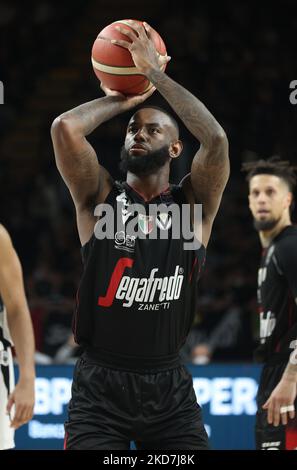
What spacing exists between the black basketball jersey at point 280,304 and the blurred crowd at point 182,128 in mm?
3079

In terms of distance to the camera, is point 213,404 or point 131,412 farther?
point 213,404

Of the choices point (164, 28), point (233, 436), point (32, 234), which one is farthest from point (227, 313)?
point (164, 28)

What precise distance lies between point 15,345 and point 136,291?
71cm

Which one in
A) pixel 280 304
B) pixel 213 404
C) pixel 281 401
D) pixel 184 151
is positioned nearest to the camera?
pixel 281 401

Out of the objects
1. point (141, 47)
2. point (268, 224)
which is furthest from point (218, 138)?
point (268, 224)

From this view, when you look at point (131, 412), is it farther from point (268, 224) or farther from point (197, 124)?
point (268, 224)

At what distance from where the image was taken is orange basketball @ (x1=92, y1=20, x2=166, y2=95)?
4.62m

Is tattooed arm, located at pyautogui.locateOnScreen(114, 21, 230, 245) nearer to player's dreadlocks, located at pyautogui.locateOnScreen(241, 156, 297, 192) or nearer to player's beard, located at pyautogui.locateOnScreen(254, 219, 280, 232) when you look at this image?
player's beard, located at pyautogui.locateOnScreen(254, 219, 280, 232)

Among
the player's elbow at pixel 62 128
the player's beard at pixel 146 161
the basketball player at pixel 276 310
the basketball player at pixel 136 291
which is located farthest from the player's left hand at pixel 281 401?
the player's elbow at pixel 62 128

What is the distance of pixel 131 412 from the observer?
427 centimetres

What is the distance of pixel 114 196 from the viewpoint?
458 cm

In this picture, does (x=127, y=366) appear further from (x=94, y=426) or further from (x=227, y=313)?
(x=227, y=313)

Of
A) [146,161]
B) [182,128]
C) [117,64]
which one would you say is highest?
[182,128]

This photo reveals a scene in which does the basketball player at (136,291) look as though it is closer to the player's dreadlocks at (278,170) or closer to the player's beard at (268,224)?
the player's beard at (268,224)
